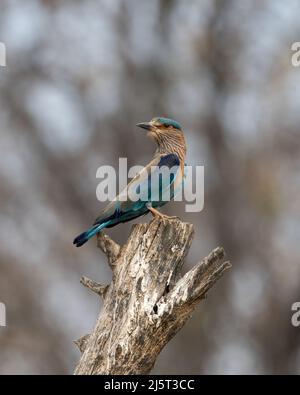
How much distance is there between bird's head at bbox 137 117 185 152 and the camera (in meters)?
10.6

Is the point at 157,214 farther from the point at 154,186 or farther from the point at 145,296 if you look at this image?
the point at 145,296

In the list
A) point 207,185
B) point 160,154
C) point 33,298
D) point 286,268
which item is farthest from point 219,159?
point 160,154

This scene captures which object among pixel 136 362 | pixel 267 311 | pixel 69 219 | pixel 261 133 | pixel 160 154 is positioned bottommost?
pixel 136 362

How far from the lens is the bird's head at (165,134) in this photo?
34.7ft

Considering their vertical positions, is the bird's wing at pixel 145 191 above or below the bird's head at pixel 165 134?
below

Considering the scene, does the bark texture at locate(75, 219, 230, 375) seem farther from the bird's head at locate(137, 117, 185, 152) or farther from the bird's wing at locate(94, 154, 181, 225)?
the bird's head at locate(137, 117, 185, 152)

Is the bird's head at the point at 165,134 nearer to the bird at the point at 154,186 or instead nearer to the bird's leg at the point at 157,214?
the bird at the point at 154,186

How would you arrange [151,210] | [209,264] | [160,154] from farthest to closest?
[160,154] → [151,210] → [209,264]

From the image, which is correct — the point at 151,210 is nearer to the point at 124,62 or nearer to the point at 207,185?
the point at 207,185

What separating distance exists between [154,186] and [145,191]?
0.44 feet

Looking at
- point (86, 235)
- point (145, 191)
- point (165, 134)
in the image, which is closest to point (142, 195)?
point (145, 191)

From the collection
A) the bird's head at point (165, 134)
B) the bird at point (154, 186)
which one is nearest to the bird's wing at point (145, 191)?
the bird at point (154, 186)

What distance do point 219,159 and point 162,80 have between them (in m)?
1.67

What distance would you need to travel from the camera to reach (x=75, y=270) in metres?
20.7
